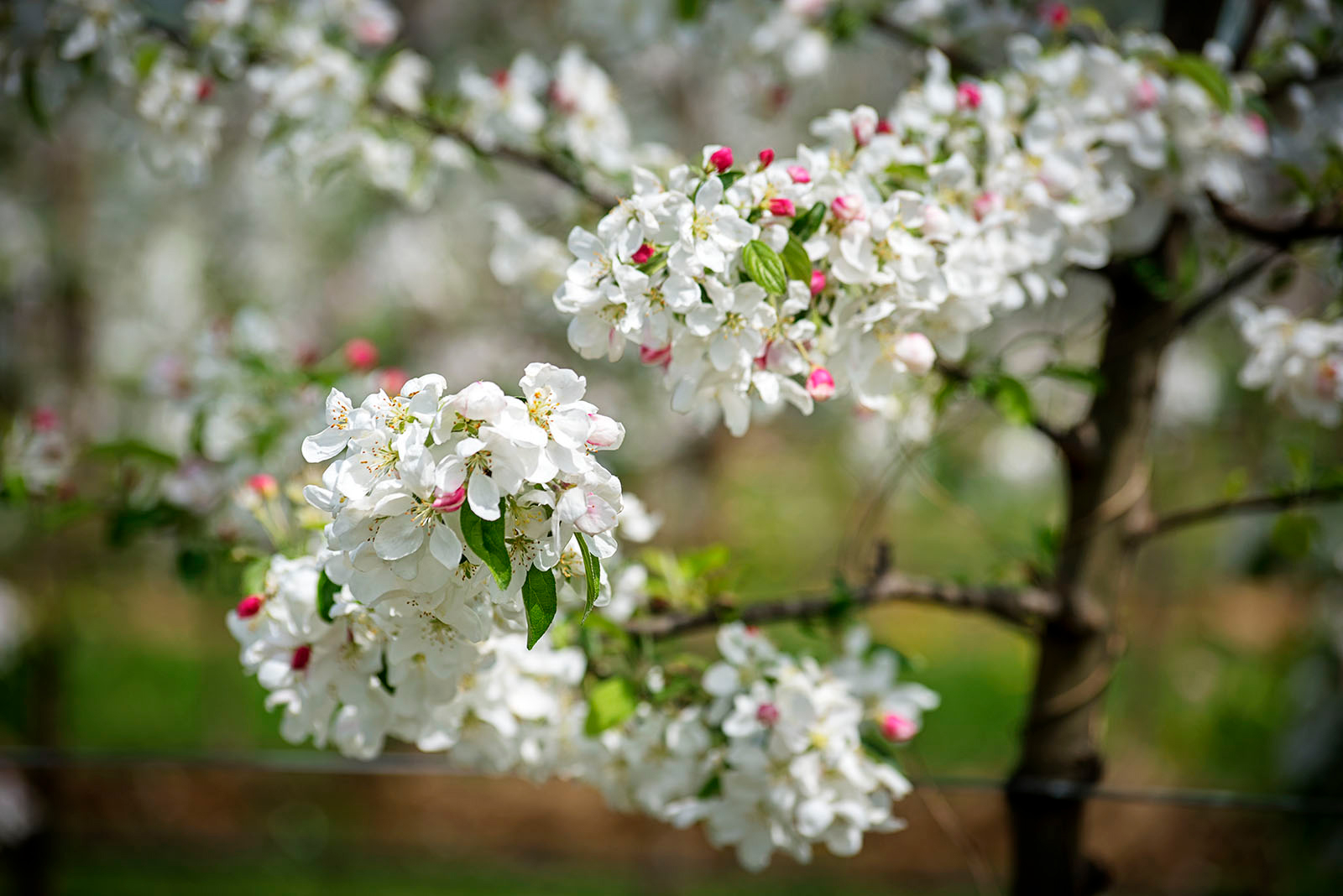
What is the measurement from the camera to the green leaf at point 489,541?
738mm

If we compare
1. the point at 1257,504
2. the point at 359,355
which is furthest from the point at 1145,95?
the point at 359,355

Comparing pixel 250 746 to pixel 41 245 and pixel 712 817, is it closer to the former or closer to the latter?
pixel 41 245

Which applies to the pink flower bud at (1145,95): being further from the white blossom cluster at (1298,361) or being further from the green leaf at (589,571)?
the green leaf at (589,571)

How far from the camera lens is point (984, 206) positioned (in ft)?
3.82

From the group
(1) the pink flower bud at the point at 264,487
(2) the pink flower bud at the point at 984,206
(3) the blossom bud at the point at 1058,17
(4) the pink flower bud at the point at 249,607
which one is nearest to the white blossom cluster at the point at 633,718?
(4) the pink flower bud at the point at 249,607

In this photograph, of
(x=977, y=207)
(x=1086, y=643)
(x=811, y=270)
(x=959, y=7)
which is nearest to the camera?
(x=811, y=270)

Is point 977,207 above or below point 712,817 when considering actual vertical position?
above

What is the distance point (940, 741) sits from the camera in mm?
4801

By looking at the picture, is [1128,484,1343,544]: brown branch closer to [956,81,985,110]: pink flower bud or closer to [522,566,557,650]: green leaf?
[956,81,985,110]: pink flower bud

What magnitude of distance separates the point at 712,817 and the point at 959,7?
1.42 m

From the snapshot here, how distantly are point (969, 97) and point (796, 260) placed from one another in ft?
1.46

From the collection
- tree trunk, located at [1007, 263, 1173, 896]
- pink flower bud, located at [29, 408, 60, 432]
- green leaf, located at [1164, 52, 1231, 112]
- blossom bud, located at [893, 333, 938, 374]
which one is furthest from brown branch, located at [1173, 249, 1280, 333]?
pink flower bud, located at [29, 408, 60, 432]

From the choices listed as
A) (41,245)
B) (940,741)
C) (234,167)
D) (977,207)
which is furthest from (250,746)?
(977,207)

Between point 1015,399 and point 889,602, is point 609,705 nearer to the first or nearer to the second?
point 889,602
